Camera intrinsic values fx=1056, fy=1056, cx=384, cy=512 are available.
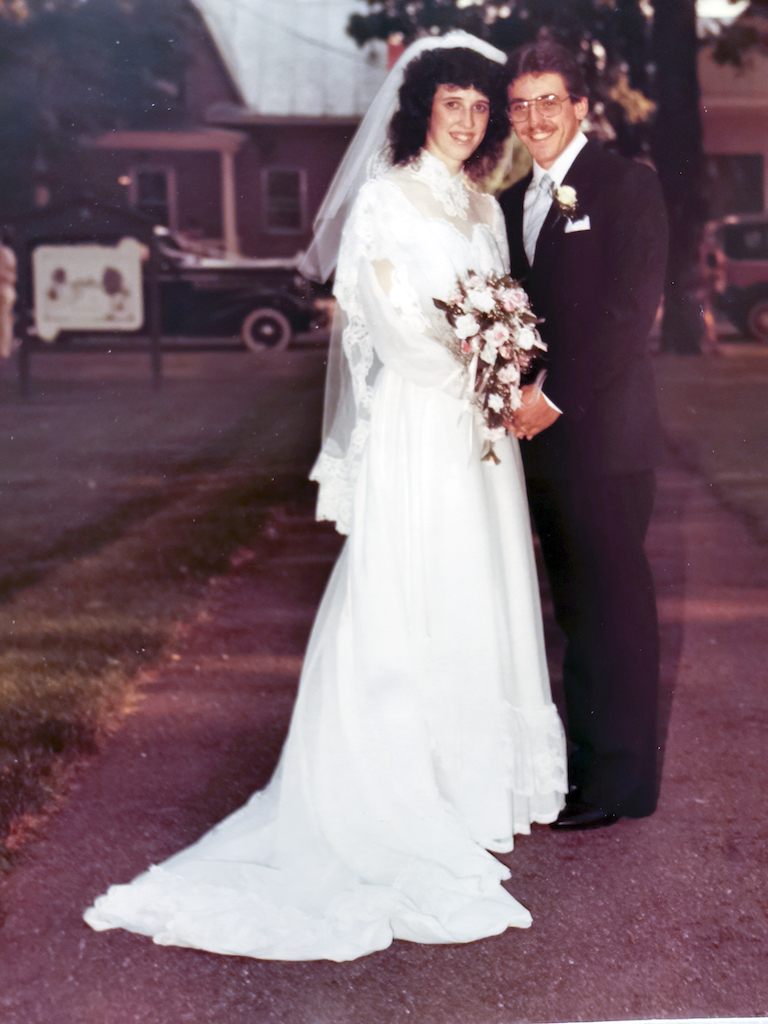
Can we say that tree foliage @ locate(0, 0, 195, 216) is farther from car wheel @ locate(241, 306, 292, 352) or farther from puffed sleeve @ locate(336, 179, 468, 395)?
puffed sleeve @ locate(336, 179, 468, 395)

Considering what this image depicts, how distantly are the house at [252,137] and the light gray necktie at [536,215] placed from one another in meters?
4.33

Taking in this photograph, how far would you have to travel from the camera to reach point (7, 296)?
11219 millimetres

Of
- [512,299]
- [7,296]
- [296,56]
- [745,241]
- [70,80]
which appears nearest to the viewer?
[512,299]

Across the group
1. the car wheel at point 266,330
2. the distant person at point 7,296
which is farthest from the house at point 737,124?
the car wheel at point 266,330

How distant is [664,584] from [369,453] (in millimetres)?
3207

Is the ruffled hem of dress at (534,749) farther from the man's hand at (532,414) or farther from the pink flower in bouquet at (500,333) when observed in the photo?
the pink flower in bouquet at (500,333)

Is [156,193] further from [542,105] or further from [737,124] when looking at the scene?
[542,105]

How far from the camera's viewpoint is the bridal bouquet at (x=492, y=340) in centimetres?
278

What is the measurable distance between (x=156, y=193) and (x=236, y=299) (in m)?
1.74

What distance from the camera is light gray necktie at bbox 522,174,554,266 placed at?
3.10 metres

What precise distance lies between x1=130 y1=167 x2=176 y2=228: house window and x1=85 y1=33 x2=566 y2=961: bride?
818cm

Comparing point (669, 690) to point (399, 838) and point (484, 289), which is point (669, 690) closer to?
point (399, 838)

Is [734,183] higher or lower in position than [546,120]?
higher

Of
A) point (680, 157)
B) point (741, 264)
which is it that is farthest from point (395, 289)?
point (741, 264)
